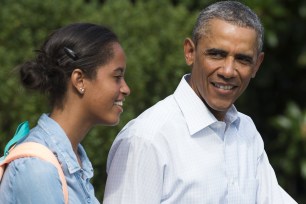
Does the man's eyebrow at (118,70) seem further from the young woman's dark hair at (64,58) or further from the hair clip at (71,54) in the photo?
the hair clip at (71,54)

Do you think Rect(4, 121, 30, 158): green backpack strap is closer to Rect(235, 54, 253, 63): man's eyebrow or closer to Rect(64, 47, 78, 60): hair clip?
Rect(64, 47, 78, 60): hair clip

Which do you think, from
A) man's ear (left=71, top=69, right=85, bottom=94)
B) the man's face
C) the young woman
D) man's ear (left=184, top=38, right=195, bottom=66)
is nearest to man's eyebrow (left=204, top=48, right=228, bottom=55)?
the man's face

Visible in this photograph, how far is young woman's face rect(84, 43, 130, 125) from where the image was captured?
3.09m

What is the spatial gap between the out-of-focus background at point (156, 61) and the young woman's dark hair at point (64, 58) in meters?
0.99

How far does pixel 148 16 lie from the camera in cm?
666

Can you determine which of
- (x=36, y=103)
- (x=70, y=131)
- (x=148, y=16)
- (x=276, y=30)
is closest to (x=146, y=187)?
(x=70, y=131)

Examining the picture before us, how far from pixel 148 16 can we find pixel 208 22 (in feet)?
10.9

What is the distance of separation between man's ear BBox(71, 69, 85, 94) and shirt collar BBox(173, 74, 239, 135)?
0.46m

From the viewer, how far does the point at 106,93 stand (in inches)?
122

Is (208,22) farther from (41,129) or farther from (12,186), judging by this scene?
(12,186)

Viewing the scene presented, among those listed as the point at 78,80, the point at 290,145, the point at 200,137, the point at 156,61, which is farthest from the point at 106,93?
the point at 290,145

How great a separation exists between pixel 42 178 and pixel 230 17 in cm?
96

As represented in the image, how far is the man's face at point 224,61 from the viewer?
3.29m

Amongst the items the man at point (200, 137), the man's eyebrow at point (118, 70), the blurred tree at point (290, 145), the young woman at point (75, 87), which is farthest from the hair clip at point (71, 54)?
the blurred tree at point (290, 145)
